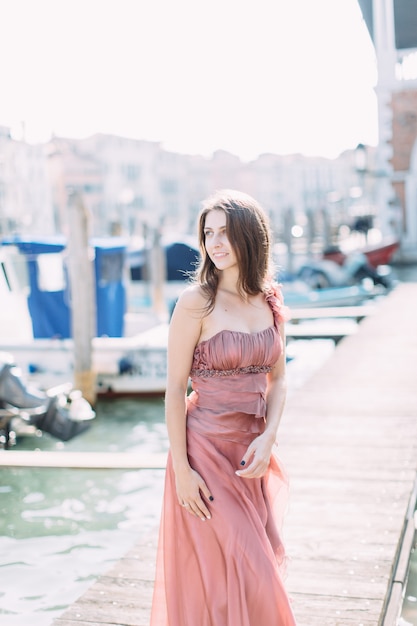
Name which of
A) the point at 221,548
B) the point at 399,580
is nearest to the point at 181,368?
the point at 221,548

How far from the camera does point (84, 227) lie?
9.52m

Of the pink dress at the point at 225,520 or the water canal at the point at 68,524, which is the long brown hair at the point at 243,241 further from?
the water canal at the point at 68,524

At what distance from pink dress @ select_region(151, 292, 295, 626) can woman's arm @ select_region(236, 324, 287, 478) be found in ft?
0.13

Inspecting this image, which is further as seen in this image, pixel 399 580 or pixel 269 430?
pixel 399 580

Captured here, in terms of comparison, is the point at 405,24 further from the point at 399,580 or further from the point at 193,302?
the point at 193,302

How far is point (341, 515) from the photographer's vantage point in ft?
14.2

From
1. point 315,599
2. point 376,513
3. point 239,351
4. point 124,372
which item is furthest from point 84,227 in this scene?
point 239,351

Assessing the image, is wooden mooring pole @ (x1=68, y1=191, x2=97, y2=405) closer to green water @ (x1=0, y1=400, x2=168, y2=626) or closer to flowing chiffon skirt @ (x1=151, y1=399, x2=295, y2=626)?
green water @ (x1=0, y1=400, x2=168, y2=626)

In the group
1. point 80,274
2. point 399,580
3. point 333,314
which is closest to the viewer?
point 399,580

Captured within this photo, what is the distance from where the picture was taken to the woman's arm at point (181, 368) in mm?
2426

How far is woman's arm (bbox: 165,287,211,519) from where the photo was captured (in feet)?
7.96

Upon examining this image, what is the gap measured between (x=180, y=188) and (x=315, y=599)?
96.0m

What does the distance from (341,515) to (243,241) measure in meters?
2.37

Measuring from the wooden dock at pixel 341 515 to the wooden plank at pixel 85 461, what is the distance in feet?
3.00
